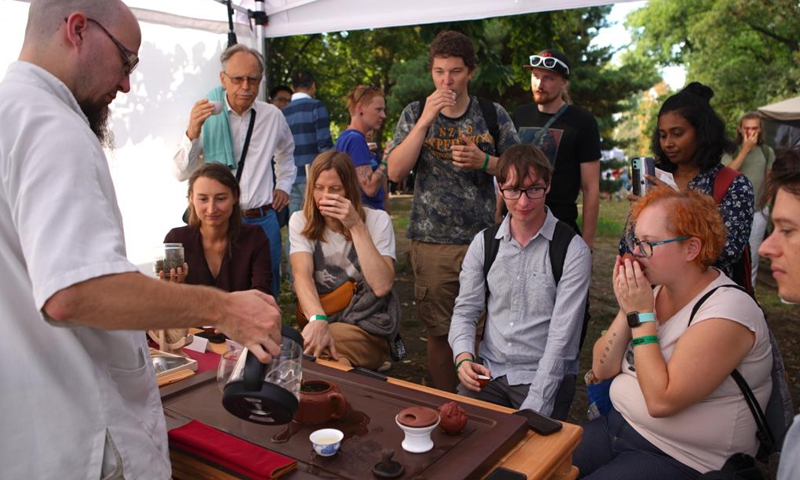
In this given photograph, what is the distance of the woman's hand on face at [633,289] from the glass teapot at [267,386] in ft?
3.73

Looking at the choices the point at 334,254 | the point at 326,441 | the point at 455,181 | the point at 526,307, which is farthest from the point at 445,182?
the point at 326,441

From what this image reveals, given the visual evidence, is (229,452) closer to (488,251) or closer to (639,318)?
(639,318)

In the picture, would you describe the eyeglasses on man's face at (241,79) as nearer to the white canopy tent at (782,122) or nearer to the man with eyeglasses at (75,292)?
the man with eyeglasses at (75,292)

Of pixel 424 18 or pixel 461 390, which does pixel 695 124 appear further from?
pixel 424 18

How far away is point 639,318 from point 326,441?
114cm

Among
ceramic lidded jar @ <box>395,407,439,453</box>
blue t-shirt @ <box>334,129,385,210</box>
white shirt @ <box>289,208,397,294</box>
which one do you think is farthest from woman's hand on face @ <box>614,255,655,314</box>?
blue t-shirt @ <box>334,129,385,210</box>

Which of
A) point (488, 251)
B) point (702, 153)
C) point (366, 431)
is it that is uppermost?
point (702, 153)

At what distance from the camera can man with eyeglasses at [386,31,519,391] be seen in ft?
11.2

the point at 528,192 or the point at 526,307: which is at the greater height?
the point at 528,192

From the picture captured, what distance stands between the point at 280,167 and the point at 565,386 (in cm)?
289

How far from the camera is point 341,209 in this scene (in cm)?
304

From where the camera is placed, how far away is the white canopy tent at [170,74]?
433 centimetres

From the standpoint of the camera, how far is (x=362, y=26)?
5.01 m

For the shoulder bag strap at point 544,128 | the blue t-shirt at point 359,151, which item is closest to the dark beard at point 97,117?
the shoulder bag strap at point 544,128
